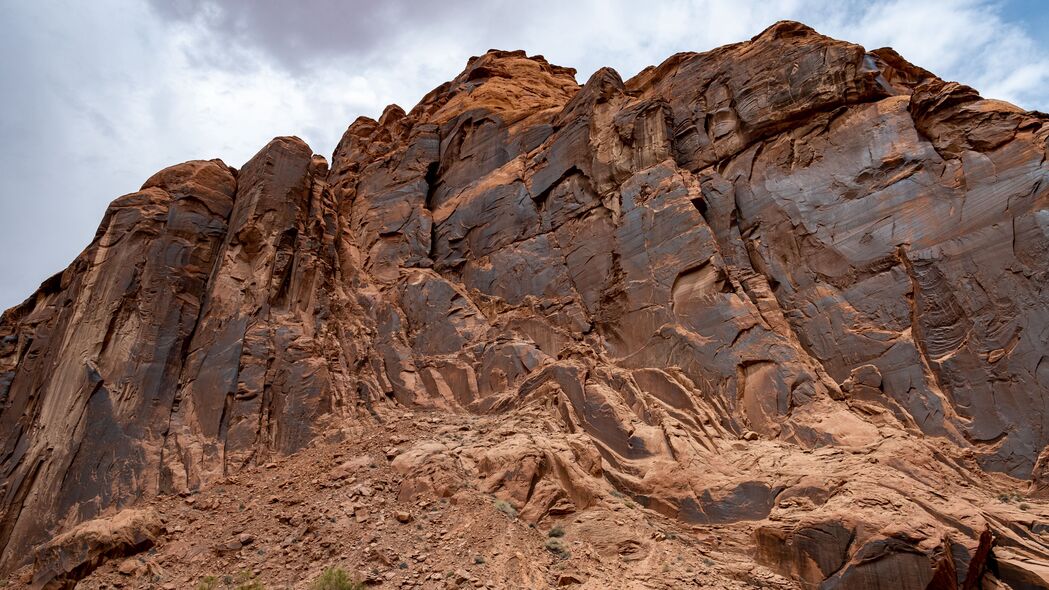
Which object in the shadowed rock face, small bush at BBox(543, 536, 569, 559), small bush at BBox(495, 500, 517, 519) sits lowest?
small bush at BBox(543, 536, 569, 559)

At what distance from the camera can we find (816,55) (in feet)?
75.9

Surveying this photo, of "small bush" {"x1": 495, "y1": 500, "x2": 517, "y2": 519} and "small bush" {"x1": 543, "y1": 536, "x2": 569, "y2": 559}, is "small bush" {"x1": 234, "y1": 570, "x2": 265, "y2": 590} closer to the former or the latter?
"small bush" {"x1": 495, "y1": 500, "x2": 517, "y2": 519}

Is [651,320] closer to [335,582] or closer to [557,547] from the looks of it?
[557,547]

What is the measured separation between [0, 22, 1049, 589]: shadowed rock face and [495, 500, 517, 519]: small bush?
17.3 inches

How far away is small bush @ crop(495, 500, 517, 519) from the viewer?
1589 cm

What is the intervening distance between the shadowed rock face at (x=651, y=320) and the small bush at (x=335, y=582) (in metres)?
3.33

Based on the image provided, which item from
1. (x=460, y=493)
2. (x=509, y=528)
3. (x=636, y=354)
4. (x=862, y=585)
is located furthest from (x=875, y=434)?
(x=460, y=493)

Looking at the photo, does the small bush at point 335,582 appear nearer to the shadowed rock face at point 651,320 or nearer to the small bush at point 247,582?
the small bush at point 247,582

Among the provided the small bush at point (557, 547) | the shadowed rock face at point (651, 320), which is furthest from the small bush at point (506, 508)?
the small bush at point (557, 547)

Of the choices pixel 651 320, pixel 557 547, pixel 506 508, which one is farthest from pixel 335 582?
pixel 651 320

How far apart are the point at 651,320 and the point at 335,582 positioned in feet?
39.3

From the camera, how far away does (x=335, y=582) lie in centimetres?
1400

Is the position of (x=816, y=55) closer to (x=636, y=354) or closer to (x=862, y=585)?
(x=636, y=354)

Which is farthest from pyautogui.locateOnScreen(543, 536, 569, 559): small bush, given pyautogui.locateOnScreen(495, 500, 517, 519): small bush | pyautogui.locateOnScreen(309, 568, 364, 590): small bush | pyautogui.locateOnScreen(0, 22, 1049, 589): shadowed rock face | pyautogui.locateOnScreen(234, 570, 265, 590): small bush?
pyautogui.locateOnScreen(234, 570, 265, 590): small bush
